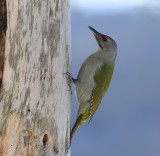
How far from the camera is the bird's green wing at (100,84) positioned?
4.95 metres

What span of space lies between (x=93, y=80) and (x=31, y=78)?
1.54 m

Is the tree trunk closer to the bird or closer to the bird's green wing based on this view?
the bird

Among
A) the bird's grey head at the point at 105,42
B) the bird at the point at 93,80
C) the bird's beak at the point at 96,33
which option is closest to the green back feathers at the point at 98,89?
the bird at the point at 93,80

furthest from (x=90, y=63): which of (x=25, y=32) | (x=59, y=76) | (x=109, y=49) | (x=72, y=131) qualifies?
(x=25, y=32)

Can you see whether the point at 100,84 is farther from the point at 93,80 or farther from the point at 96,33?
the point at 96,33

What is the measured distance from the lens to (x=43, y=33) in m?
3.67

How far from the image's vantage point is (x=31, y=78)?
142 inches

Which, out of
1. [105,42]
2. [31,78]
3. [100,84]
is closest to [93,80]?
[100,84]

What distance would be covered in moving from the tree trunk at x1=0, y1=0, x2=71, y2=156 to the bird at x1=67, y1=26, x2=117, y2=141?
86 cm

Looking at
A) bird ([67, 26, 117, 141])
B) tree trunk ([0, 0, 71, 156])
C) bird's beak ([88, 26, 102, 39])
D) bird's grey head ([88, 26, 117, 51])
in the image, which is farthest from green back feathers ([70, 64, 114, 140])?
tree trunk ([0, 0, 71, 156])

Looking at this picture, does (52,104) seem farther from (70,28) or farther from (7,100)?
(70,28)

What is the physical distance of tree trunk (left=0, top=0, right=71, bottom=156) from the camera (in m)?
3.56

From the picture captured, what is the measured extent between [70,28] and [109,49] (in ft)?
4.80

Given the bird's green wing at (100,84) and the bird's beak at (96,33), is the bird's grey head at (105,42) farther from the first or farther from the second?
the bird's green wing at (100,84)
